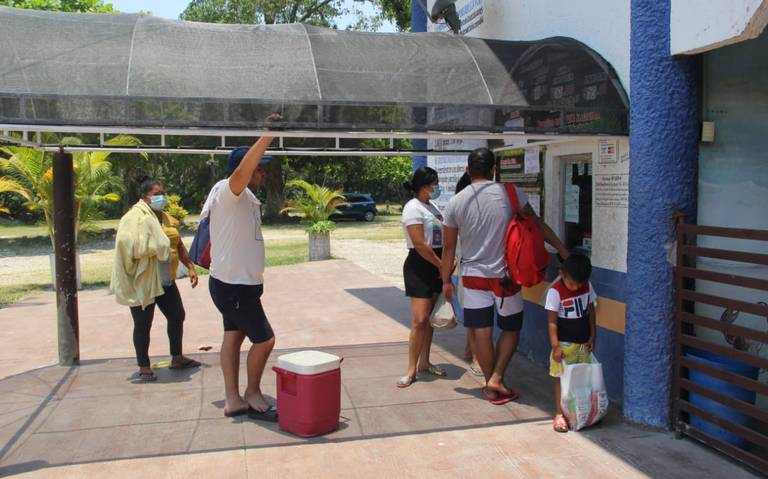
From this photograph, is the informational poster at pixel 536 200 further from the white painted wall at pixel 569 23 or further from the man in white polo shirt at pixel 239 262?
the man in white polo shirt at pixel 239 262

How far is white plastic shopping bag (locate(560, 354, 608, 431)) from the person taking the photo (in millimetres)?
4457

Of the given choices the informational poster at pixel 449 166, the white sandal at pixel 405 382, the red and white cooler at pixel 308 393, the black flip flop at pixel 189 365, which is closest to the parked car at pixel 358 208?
the informational poster at pixel 449 166

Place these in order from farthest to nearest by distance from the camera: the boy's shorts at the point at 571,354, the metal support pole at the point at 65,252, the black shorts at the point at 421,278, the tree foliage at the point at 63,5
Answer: the tree foliage at the point at 63,5
the metal support pole at the point at 65,252
the black shorts at the point at 421,278
the boy's shorts at the point at 571,354

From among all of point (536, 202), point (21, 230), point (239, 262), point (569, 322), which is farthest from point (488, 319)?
point (21, 230)

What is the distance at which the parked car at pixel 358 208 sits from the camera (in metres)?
33.5

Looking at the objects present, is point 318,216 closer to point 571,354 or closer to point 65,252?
point 65,252

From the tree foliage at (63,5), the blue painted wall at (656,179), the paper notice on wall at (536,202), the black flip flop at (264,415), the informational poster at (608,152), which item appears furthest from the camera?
the tree foliage at (63,5)

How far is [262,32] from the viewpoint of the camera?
17.5ft

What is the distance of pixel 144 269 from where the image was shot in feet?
18.5

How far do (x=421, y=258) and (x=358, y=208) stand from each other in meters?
28.4

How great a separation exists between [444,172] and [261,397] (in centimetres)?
461

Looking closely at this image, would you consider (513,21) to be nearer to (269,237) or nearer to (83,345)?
(83,345)

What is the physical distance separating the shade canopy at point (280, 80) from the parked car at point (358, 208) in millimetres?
27934

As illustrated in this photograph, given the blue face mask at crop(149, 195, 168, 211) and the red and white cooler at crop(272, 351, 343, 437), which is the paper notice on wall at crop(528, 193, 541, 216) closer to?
the red and white cooler at crop(272, 351, 343, 437)
